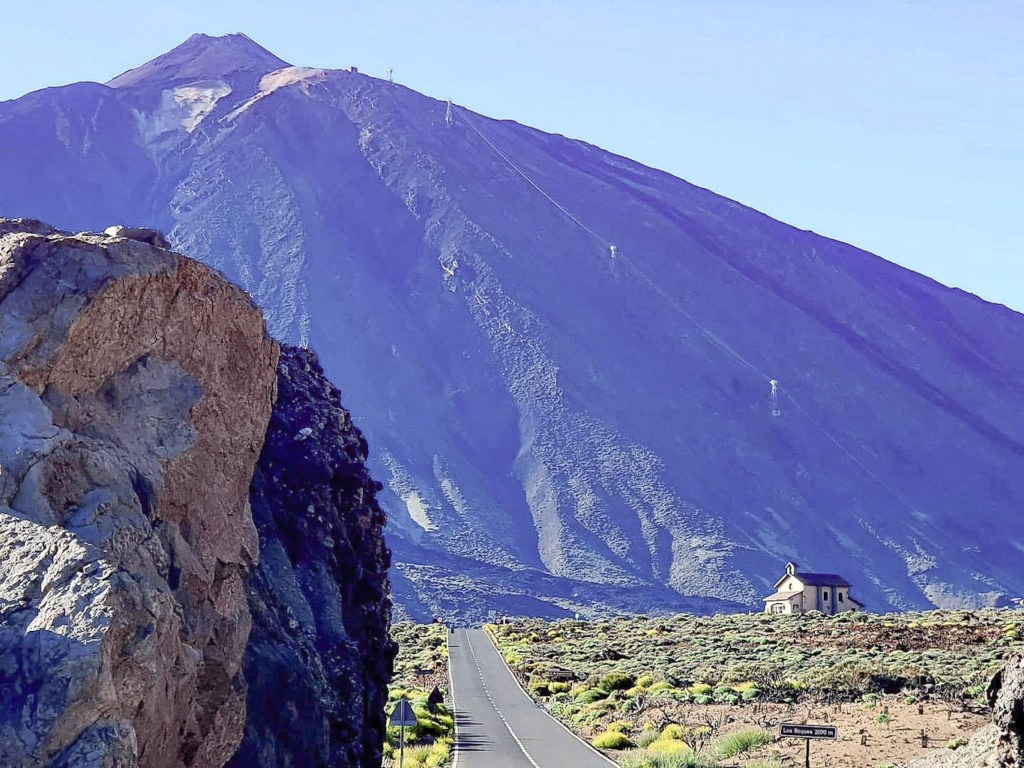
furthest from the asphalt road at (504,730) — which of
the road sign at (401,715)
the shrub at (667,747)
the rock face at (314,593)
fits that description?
the rock face at (314,593)

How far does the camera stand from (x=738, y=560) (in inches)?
6885

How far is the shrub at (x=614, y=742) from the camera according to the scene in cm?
3187

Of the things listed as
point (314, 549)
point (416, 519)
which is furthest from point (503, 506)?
point (314, 549)

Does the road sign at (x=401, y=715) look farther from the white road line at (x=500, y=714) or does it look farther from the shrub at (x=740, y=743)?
the shrub at (x=740, y=743)

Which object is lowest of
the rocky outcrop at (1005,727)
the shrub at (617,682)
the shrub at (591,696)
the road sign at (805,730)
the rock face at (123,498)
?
the shrub at (617,682)

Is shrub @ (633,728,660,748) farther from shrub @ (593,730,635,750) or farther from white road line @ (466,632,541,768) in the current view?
white road line @ (466,632,541,768)

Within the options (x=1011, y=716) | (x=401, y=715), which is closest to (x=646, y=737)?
(x=401, y=715)

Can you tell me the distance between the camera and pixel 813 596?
339 ft

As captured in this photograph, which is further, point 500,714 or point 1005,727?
point 500,714

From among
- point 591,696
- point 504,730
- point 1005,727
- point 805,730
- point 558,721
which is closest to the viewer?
point 1005,727

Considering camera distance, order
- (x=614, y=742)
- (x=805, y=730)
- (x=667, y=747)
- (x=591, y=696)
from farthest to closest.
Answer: (x=591, y=696) → (x=614, y=742) → (x=667, y=747) → (x=805, y=730)

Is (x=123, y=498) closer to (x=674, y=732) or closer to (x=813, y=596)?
(x=674, y=732)

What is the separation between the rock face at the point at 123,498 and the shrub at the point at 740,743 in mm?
15774

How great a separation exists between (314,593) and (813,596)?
3560 inches
